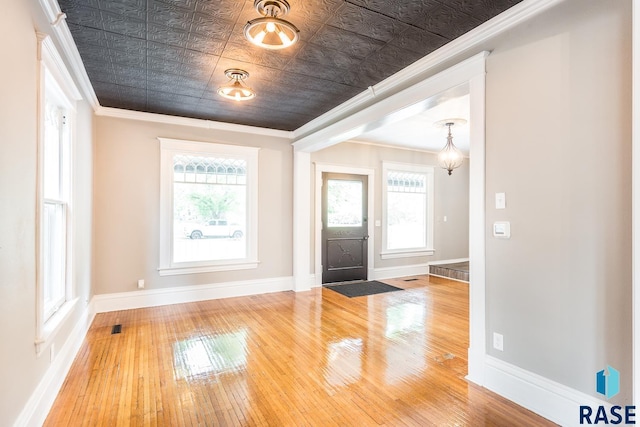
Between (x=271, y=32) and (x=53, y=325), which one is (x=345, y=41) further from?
(x=53, y=325)

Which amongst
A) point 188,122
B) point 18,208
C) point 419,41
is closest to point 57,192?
point 18,208

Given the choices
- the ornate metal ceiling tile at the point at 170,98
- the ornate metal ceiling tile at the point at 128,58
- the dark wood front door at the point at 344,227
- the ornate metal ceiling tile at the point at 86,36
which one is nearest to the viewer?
the ornate metal ceiling tile at the point at 86,36

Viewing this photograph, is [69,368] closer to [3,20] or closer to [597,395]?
[3,20]

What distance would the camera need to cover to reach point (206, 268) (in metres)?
4.90

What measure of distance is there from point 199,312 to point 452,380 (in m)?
3.18

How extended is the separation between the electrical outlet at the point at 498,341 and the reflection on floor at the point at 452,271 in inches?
158

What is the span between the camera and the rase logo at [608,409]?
67.8 inches

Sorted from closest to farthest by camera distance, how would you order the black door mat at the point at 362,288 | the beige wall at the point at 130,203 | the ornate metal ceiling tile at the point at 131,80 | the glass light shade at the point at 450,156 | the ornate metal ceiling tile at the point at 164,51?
the ornate metal ceiling tile at the point at 164,51, the ornate metal ceiling tile at the point at 131,80, the beige wall at the point at 130,203, the glass light shade at the point at 450,156, the black door mat at the point at 362,288

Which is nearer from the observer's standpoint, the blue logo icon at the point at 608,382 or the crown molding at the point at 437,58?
the blue logo icon at the point at 608,382

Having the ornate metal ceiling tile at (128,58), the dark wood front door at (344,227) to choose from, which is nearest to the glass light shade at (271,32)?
the ornate metal ceiling tile at (128,58)

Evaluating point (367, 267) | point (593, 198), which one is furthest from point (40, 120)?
point (367, 267)

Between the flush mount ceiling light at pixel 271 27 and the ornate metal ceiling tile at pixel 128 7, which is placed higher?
the ornate metal ceiling tile at pixel 128 7

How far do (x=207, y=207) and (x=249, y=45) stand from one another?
2829 millimetres

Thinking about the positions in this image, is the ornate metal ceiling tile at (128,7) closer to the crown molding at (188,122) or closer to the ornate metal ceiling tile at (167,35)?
the ornate metal ceiling tile at (167,35)
